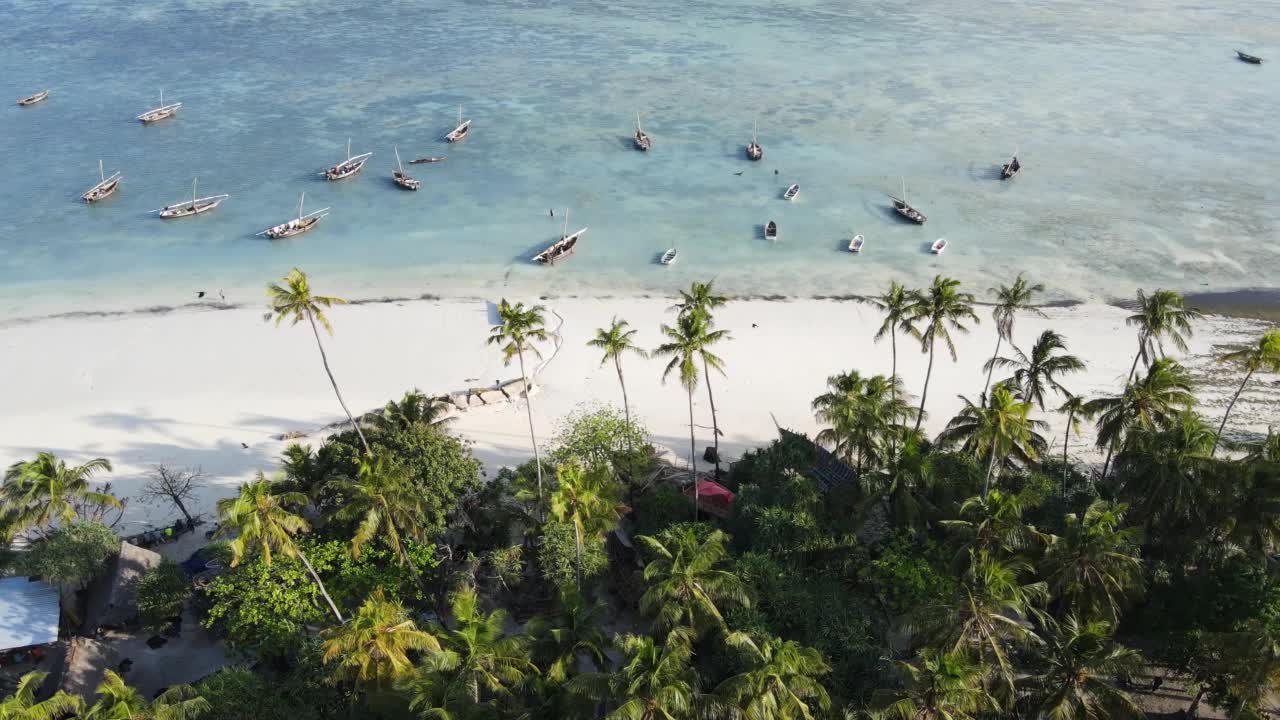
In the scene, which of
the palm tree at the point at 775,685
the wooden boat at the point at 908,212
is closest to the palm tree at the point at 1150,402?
the palm tree at the point at 775,685

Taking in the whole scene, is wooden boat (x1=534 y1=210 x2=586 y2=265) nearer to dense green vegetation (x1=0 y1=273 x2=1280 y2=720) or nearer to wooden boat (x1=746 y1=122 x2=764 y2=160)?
wooden boat (x1=746 y1=122 x2=764 y2=160)

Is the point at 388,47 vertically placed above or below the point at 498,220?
above

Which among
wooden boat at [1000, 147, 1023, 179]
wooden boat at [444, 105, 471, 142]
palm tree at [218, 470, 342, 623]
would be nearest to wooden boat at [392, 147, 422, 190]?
wooden boat at [444, 105, 471, 142]

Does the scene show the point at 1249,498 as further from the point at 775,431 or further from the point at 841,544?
the point at 775,431

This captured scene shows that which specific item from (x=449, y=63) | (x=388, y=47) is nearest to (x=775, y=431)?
(x=449, y=63)

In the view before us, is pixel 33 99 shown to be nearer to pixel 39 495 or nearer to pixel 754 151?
pixel 754 151

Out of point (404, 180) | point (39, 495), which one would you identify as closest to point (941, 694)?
point (39, 495)

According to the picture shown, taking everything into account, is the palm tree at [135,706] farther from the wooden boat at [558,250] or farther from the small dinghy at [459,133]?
the small dinghy at [459,133]
